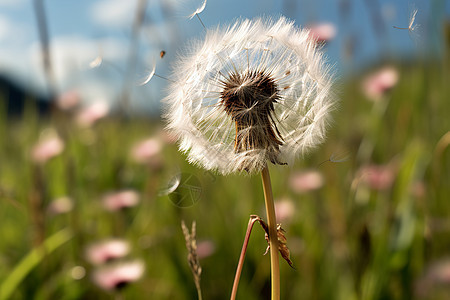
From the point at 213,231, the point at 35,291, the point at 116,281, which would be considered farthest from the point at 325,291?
the point at 35,291

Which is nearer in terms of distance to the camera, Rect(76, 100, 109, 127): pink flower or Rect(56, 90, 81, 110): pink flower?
Rect(76, 100, 109, 127): pink flower

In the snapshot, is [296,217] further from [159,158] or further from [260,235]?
[159,158]

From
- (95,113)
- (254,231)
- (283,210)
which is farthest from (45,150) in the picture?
(283,210)

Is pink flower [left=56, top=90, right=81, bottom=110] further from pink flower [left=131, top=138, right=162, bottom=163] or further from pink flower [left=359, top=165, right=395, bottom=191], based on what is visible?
pink flower [left=359, top=165, right=395, bottom=191]

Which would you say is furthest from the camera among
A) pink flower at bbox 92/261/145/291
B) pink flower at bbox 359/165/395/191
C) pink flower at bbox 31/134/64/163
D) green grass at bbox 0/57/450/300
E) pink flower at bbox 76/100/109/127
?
pink flower at bbox 76/100/109/127

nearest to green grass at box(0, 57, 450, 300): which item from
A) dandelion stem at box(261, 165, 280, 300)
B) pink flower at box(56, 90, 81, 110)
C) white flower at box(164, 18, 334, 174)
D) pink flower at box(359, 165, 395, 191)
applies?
pink flower at box(359, 165, 395, 191)

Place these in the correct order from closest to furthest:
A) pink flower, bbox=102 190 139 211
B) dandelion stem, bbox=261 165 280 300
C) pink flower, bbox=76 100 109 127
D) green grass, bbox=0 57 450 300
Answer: dandelion stem, bbox=261 165 280 300
green grass, bbox=0 57 450 300
pink flower, bbox=102 190 139 211
pink flower, bbox=76 100 109 127
